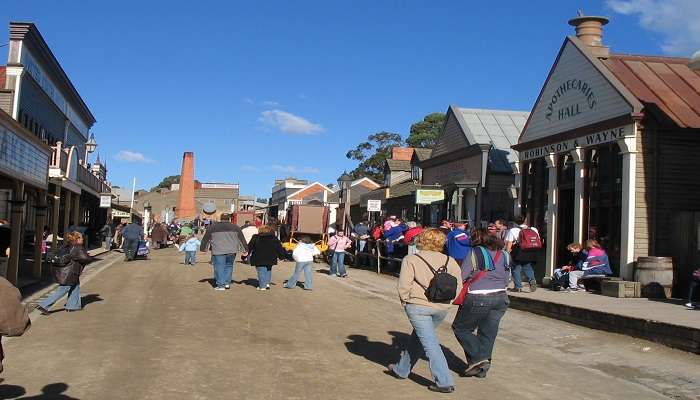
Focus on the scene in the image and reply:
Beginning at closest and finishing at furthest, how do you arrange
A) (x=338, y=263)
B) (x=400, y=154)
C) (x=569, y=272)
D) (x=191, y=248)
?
(x=569, y=272)
(x=338, y=263)
(x=191, y=248)
(x=400, y=154)

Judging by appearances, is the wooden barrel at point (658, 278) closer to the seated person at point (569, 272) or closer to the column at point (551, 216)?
the seated person at point (569, 272)

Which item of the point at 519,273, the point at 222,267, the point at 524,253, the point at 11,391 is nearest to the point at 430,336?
the point at 11,391

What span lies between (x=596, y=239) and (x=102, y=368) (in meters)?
13.1

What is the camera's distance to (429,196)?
81.2 feet

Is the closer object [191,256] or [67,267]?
[67,267]

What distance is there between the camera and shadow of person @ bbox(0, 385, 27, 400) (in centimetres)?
612

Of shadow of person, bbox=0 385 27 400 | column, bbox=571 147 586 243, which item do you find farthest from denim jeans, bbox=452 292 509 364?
column, bbox=571 147 586 243

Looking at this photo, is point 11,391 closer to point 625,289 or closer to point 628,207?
point 625,289

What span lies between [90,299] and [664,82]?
14649 mm

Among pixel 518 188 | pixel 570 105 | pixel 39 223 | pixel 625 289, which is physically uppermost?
pixel 570 105

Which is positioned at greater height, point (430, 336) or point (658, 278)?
point (658, 278)

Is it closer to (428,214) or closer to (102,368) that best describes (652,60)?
(428,214)

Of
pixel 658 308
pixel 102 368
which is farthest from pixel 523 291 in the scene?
pixel 102 368

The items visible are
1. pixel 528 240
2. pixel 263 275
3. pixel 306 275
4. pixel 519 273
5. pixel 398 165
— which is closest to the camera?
pixel 263 275
